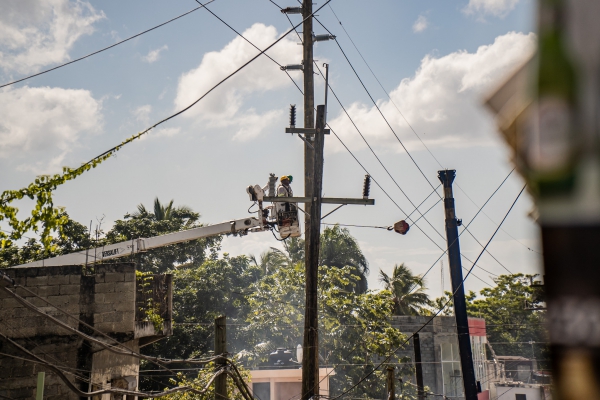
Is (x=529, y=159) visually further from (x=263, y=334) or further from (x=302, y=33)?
(x=263, y=334)

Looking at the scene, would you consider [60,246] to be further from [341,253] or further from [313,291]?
[313,291]

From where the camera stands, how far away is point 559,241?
1.56 meters

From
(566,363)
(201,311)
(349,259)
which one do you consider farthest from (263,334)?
(566,363)

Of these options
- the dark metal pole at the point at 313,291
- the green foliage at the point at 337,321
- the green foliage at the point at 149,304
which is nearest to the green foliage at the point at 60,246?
the green foliage at the point at 337,321

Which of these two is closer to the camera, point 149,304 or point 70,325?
point 70,325

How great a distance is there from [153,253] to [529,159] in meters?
36.9

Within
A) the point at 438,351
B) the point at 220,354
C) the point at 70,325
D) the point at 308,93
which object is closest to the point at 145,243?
the point at 70,325

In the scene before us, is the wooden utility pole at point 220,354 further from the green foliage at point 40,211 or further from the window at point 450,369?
the window at point 450,369

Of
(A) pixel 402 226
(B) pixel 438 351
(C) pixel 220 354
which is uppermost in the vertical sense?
(A) pixel 402 226

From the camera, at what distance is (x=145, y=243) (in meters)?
17.2

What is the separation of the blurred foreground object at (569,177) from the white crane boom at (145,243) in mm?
13689

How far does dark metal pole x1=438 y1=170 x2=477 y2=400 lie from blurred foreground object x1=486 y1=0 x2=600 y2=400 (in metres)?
11.4

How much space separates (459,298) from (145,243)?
374 inches

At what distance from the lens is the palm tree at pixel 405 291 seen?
37812mm
